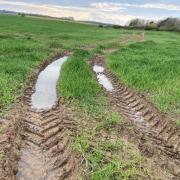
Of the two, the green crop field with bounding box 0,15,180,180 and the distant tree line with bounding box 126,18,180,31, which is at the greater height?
the green crop field with bounding box 0,15,180,180

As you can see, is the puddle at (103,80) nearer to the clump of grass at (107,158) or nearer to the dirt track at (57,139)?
the dirt track at (57,139)

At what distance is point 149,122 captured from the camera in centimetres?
1059

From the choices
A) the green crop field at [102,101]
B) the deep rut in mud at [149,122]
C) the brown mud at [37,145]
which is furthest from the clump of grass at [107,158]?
the deep rut in mud at [149,122]

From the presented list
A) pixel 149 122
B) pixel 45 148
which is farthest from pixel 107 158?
pixel 149 122

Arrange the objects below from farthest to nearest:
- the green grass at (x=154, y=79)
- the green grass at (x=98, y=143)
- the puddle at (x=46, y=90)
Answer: the green grass at (x=154, y=79)
the puddle at (x=46, y=90)
the green grass at (x=98, y=143)

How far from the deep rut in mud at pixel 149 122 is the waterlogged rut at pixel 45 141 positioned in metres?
1.81

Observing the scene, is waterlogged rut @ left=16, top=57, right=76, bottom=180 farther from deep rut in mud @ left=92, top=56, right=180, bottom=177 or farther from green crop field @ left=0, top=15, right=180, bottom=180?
deep rut in mud @ left=92, top=56, right=180, bottom=177

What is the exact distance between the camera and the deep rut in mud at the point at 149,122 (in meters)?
8.56

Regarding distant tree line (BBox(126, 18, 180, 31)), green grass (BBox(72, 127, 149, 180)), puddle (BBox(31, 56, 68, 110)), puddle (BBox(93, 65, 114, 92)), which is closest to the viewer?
green grass (BBox(72, 127, 149, 180))

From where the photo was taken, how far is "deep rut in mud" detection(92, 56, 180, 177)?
8556mm

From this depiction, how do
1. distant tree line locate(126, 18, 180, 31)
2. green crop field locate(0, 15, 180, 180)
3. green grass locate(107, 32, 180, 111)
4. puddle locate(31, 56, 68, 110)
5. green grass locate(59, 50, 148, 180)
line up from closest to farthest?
green grass locate(59, 50, 148, 180) → green crop field locate(0, 15, 180, 180) → puddle locate(31, 56, 68, 110) → green grass locate(107, 32, 180, 111) → distant tree line locate(126, 18, 180, 31)

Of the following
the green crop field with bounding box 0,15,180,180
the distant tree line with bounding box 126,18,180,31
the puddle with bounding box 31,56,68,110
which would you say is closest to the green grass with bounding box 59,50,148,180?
the green crop field with bounding box 0,15,180,180

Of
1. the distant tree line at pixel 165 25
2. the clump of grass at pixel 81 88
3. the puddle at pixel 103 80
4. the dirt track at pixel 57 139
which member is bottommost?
the distant tree line at pixel 165 25

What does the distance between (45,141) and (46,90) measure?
18.6ft
